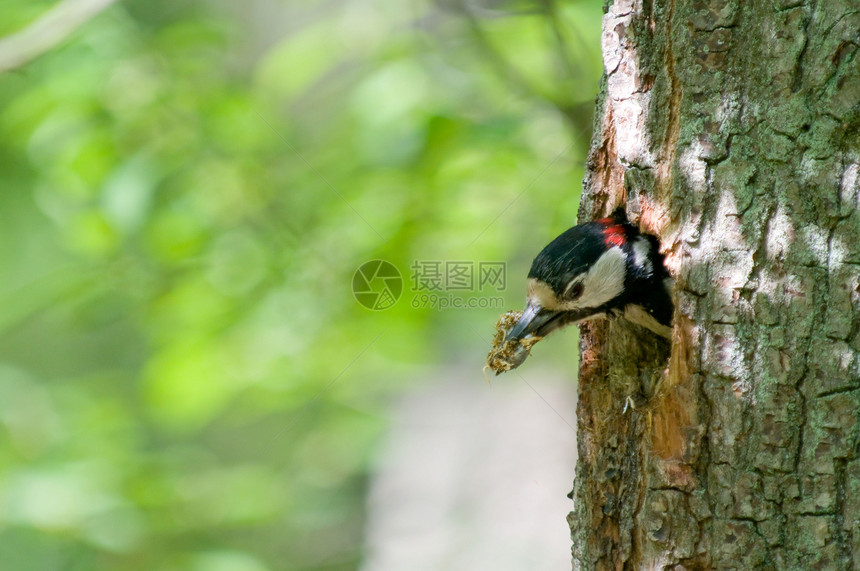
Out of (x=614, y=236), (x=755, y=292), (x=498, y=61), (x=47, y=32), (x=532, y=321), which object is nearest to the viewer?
(x=755, y=292)

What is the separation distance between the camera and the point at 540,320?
2.54 m

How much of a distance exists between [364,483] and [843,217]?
486 centimetres

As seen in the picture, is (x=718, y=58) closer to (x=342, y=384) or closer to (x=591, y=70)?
(x=591, y=70)

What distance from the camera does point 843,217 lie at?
5.68ft

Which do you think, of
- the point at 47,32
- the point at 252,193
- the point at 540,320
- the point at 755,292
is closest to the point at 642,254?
the point at 540,320

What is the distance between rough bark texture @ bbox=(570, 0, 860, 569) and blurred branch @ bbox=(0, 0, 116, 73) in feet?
7.82

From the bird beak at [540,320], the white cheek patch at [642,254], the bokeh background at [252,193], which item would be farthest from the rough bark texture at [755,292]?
the bokeh background at [252,193]

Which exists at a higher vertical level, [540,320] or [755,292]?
[540,320]

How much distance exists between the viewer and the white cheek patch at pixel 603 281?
8.00 ft

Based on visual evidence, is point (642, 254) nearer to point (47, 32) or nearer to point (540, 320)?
point (540, 320)

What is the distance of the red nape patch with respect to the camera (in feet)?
7.93

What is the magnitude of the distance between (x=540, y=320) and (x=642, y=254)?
0.41 meters

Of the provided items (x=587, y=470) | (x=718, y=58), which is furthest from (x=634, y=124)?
(x=587, y=470)

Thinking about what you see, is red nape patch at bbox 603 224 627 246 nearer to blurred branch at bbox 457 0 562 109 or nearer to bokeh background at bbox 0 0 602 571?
bokeh background at bbox 0 0 602 571
